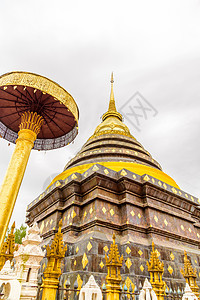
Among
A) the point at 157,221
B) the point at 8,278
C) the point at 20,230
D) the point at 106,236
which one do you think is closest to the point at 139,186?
the point at 157,221

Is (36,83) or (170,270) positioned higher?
(36,83)

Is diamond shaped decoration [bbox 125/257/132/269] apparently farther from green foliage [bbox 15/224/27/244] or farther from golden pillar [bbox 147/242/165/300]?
green foliage [bbox 15/224/27/244]

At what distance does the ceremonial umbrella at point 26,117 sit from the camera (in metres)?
8.45

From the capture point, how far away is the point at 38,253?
14.8ft

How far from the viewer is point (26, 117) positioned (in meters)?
10.7

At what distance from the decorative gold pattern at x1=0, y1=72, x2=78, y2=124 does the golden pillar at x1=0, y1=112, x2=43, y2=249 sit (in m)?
1.76

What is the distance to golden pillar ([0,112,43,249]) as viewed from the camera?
780cm

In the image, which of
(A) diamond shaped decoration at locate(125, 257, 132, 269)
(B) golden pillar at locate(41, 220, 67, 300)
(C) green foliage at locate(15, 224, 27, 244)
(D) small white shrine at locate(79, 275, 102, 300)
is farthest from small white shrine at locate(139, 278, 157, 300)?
(C) green foliage at locate(15, 224, 27, 244)

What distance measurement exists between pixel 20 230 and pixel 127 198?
23.5 metres

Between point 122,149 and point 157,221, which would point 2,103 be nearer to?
point 122,149

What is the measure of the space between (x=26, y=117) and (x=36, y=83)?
6.69 ft

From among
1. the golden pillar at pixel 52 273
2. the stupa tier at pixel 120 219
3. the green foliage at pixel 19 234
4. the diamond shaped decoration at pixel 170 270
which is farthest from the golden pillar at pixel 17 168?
the green foliage at pixel 19 234

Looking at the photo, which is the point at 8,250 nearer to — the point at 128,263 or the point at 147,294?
the point at 128,263

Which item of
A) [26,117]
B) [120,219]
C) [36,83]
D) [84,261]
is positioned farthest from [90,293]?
[26,117]
